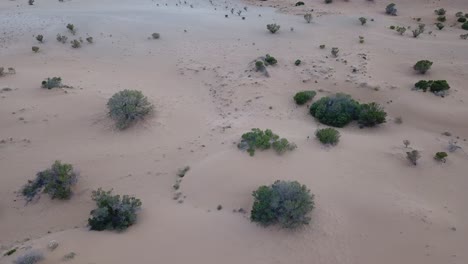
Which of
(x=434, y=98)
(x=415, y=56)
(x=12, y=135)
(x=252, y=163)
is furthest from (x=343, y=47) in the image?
(x=12, y=135)

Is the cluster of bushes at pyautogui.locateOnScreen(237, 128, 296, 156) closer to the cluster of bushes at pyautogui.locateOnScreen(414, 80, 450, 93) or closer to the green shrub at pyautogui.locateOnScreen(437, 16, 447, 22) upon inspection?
the cluster of bushes at pyautogui.locateOnScreen(414, 80, 450, 93)

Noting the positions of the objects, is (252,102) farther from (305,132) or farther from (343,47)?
(343,47)

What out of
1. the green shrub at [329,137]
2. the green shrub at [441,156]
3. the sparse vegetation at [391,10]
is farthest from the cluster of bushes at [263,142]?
the sparse vegetation at [391,10]

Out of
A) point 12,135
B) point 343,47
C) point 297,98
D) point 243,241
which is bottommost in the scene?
point 12,135

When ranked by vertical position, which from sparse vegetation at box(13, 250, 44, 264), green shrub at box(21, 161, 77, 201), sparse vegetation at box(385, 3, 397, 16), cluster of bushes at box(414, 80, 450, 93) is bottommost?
green shrub at box(21, 161, 77, 201)

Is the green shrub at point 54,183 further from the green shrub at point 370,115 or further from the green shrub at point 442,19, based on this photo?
the green shrub at point 442,19

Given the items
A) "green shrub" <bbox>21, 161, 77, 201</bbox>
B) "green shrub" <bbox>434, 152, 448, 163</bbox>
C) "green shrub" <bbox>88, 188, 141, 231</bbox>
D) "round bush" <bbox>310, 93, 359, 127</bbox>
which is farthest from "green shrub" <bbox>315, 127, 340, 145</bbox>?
"green shrub" <bbox>21, 161, 77, 201</bbox>
